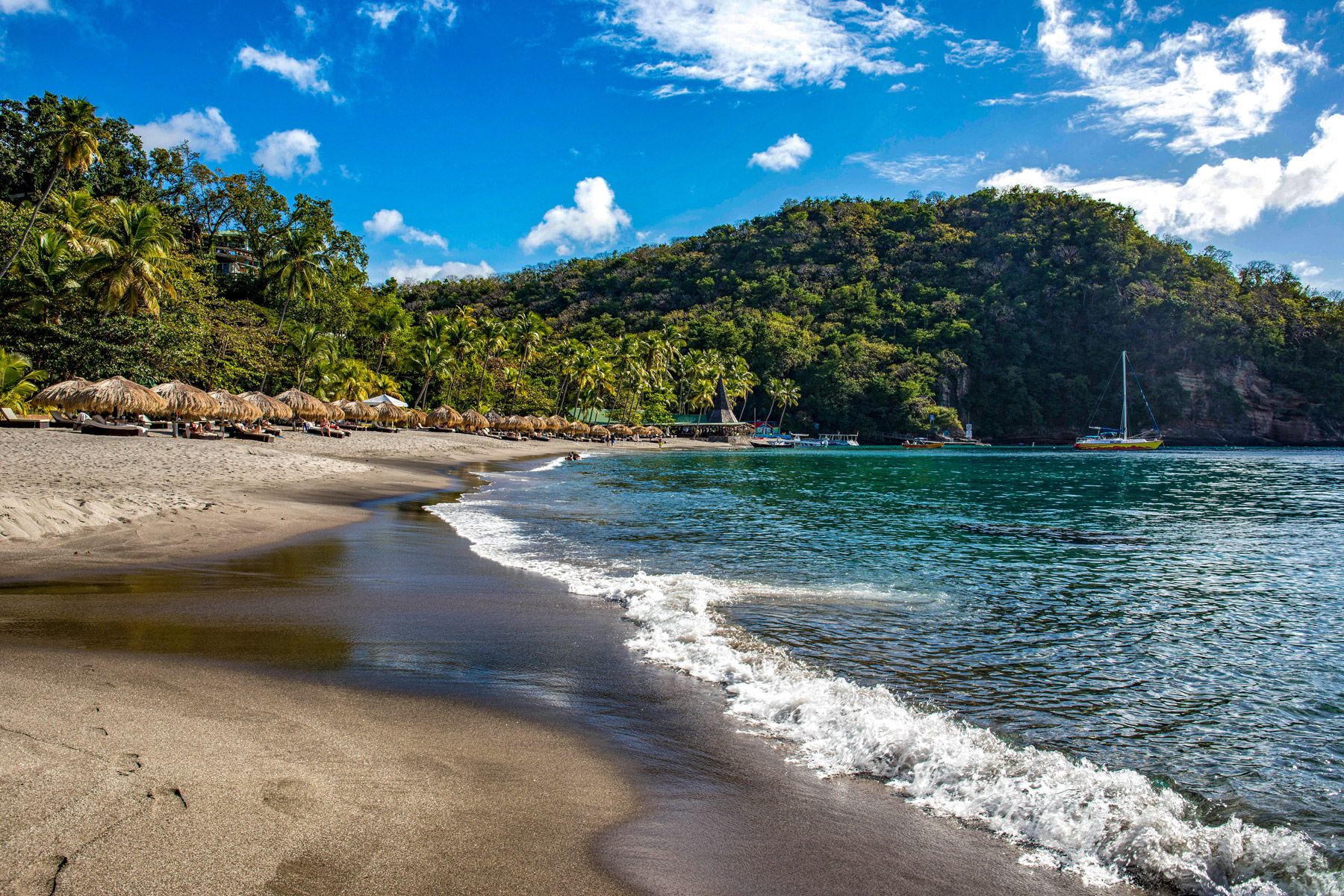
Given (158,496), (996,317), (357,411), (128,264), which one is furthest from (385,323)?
(996,317)

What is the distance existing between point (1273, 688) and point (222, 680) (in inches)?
342

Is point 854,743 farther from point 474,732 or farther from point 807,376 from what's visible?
point 807,376

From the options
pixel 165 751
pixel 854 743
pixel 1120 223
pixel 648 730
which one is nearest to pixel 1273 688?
pixel 854 743

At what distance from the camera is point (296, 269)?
4884 cm

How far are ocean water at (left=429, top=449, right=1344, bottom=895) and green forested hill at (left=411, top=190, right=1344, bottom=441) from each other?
91.7m

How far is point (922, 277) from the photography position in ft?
394

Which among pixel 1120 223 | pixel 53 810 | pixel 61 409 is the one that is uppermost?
pixel 1120 223

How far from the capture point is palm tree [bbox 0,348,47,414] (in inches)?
1070

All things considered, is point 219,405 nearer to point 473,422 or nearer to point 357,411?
point 357,411

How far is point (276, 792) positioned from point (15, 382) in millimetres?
34208

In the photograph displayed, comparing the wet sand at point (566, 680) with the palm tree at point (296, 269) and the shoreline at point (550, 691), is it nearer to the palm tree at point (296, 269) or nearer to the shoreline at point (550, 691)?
the shoreline at point (550, 691)

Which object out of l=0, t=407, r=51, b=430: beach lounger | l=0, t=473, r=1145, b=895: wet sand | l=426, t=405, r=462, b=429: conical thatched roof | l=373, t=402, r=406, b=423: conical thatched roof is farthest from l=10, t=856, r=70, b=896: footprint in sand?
l=426, t=405, r=462, b=429: conical thatched roof

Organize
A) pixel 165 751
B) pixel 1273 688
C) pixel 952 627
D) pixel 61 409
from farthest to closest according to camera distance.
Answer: pixel 61 409
pixel 952 627
pixel 1273 688
pixel 165 751

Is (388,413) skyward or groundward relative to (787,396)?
groundward
